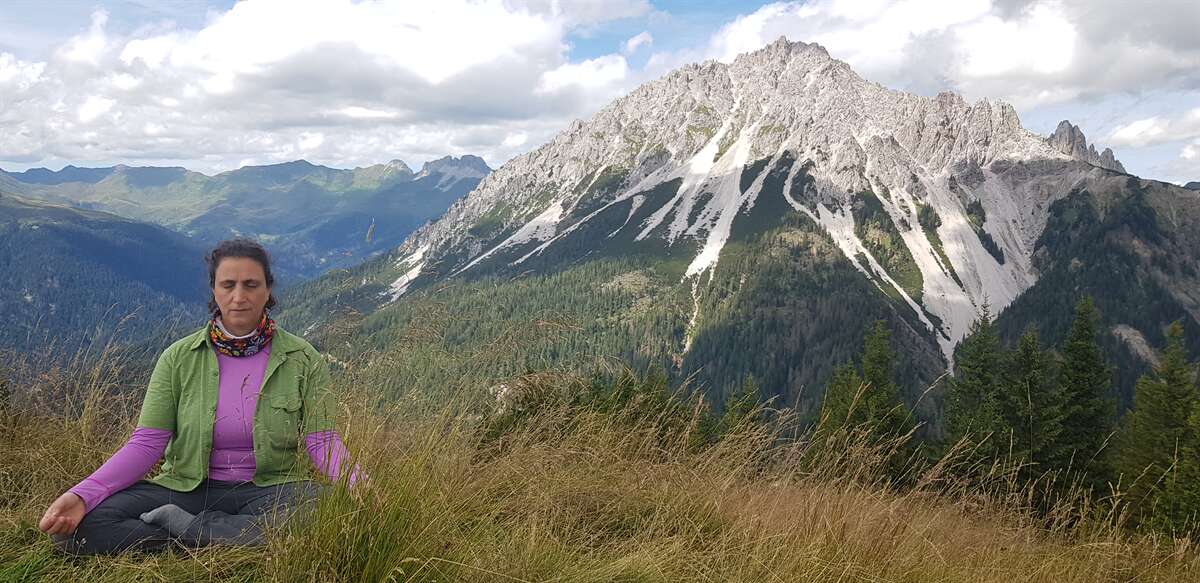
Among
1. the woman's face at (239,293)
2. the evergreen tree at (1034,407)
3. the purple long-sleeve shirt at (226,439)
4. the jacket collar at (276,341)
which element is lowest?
the evergreen tree at (1034,407)

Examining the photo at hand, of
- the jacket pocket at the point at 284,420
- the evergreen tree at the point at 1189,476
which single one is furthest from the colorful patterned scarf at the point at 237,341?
the evergreen tree at the point at 1189,476

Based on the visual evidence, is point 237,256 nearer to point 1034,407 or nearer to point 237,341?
point 237,341

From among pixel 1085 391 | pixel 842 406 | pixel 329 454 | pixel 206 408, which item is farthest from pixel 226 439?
pixel 1085 391

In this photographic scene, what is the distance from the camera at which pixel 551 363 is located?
7293mm

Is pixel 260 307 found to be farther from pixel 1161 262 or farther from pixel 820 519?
pixel 1161 262

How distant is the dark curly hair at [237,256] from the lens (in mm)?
4363

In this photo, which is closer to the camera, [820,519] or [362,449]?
[362,449]

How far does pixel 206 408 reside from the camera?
403 centimetres

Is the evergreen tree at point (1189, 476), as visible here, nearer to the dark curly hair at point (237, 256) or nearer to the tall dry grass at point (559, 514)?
the tall dry grass at point (559, 514)

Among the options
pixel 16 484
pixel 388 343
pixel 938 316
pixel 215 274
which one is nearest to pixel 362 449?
pixel 215 274

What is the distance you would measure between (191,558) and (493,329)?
123 inches

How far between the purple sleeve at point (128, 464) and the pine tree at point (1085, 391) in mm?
24362

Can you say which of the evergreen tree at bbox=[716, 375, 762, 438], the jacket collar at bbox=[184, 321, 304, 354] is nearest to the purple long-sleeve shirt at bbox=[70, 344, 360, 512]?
the jacket collar at bbox=[184, 321, 304, 354]

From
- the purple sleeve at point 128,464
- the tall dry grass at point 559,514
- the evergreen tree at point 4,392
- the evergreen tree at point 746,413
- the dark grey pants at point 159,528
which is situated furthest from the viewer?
the evergreen tree at point 746,413
